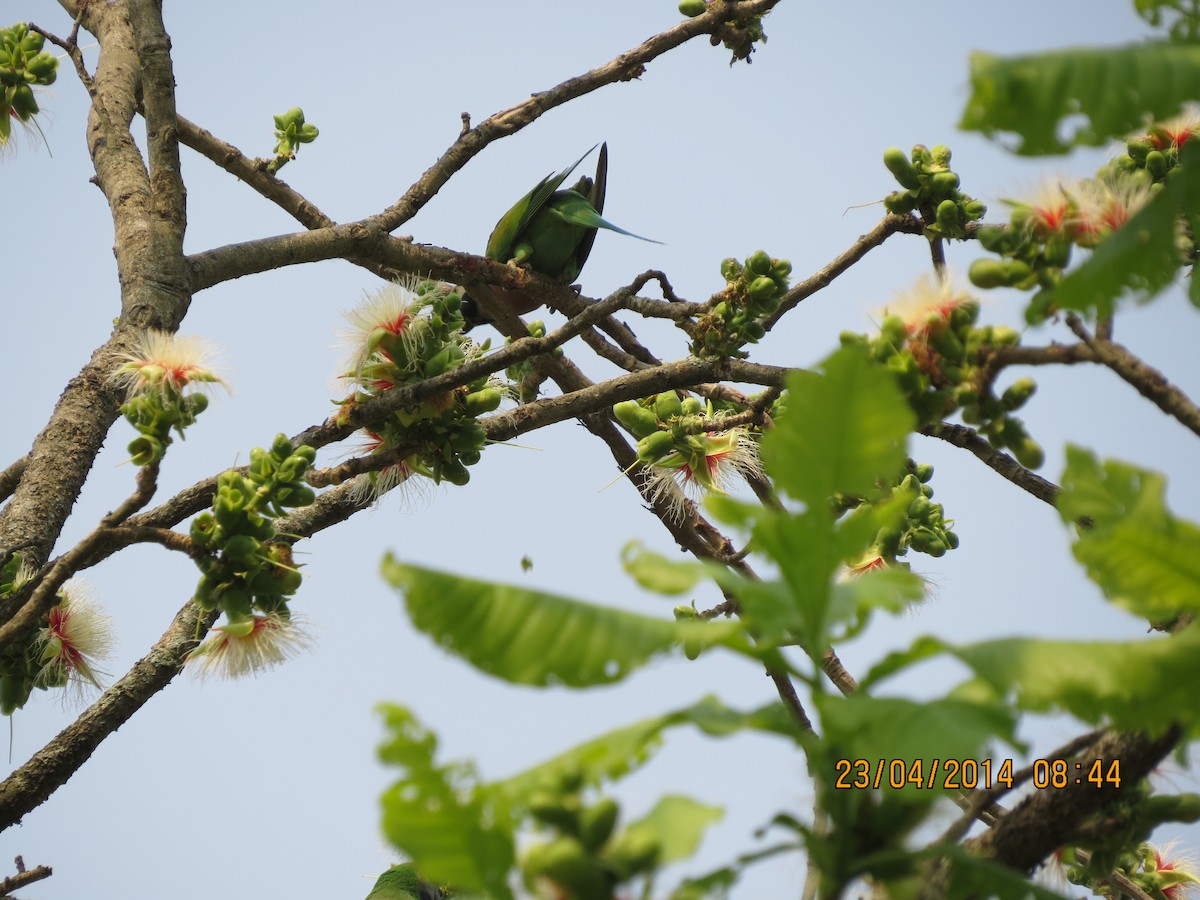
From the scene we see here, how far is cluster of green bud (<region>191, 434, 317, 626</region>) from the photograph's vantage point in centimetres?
218

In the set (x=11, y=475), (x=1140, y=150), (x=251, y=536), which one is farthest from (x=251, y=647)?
(x=1140, y=150)

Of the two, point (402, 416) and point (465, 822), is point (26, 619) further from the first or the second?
point (465, 822)

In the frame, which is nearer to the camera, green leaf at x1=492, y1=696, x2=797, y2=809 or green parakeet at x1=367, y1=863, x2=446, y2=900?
green leaf at x1=492, y1=696, x2=797, y2=809

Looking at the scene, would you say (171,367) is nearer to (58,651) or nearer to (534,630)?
(58,651)

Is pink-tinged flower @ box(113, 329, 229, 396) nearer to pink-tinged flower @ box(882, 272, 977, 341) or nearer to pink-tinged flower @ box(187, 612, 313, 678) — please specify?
pink-tinged flower @ box(187, 612, 313, 678)

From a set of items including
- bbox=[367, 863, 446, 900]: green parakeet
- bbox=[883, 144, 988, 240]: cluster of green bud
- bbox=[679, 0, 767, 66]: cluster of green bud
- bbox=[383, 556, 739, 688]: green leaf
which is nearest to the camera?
bbox=[383, 556, 739, 688]: green leaf

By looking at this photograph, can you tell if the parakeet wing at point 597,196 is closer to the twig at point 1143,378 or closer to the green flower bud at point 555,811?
the twig at point 1143,378

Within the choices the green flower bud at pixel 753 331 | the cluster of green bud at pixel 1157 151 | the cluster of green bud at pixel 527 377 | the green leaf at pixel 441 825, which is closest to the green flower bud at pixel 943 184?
the cluster of green bud at pixel 1157 151

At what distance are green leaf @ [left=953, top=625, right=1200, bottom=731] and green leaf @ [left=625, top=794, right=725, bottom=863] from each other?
12.2 inches

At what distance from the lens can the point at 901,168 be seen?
319 cm

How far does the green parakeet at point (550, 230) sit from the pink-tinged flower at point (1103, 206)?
333 cm

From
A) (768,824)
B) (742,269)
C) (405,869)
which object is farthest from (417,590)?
(405,869)

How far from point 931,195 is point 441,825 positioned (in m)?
2.77

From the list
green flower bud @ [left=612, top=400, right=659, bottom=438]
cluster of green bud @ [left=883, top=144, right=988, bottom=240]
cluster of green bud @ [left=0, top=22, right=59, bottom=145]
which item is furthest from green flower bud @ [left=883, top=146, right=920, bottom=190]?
cluster of green bud @ [left=0, top=22, right=59, bottom=145]
